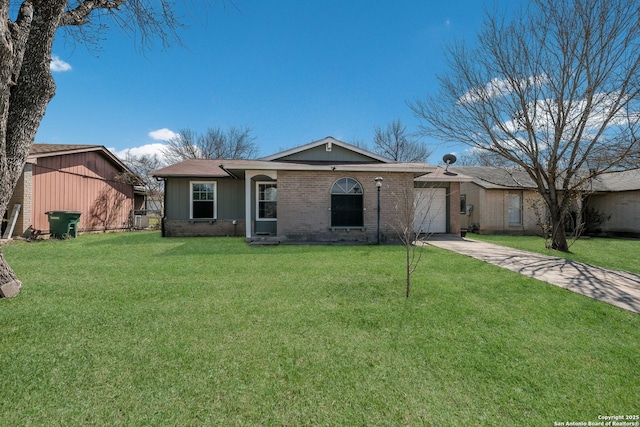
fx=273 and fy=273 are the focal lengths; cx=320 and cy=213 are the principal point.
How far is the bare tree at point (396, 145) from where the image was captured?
3161 centimetres

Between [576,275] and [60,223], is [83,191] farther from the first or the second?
[576,275]

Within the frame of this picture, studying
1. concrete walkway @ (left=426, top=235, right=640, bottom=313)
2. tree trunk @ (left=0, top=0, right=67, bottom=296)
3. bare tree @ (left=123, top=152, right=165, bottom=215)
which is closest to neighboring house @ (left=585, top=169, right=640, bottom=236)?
concrete walkway @ (left=426, top=235, right=640, bottom=313)

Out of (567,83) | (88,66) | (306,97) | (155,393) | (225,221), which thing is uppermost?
(306,97)

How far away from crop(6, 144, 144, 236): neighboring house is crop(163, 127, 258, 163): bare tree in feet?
49.9

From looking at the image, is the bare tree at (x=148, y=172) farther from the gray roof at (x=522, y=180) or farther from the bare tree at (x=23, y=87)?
the gray roof at (x=522, y=180)

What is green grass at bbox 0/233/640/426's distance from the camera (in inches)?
80.7

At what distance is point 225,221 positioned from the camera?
1322cm

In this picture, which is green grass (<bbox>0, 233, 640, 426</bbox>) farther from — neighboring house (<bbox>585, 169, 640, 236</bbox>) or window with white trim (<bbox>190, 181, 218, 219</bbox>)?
neighboring house (<bbox>585, 169, 640, 236</bbox>)

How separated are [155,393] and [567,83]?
42.8 feet

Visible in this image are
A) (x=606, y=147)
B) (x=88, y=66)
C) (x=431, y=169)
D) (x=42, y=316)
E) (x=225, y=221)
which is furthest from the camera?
(x=225, y=221)

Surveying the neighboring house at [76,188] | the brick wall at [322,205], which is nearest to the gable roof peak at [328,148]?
the brick wall at [322,205]

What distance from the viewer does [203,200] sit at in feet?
43.9

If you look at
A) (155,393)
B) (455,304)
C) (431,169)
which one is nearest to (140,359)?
(155,393)

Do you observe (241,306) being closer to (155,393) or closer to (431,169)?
(155,393)
